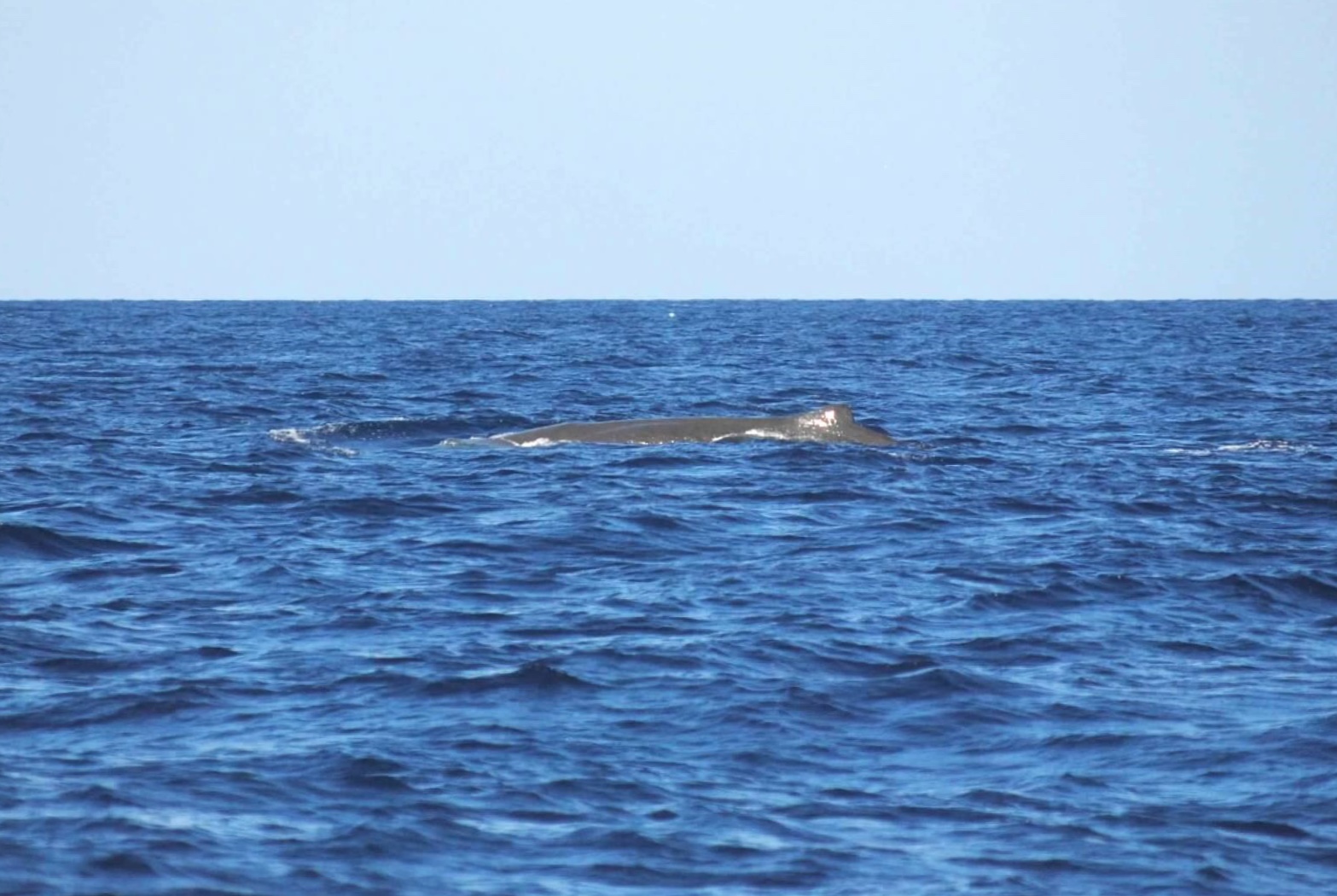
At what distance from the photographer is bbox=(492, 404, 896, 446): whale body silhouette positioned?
25.6 meters

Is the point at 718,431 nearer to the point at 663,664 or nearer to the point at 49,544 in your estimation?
the point at 49,544

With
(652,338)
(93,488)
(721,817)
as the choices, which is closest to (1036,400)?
(93,488)

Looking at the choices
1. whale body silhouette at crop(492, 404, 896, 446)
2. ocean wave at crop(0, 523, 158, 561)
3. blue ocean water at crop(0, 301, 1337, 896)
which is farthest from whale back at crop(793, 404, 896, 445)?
ocean wave at crop(0, 523, 158, 561)

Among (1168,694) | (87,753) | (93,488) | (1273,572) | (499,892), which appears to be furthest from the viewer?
(93,488)

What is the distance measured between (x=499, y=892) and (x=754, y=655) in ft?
14.7

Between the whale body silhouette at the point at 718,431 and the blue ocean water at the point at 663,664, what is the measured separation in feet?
2.31

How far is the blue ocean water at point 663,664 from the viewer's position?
9.09m

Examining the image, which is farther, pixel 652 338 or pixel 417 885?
pixel 652 338

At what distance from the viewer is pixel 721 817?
9.51 meters

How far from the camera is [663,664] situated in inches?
492

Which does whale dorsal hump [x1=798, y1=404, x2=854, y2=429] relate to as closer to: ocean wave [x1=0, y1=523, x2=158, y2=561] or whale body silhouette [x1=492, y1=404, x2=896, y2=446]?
whale body silhouette [x1=492, y1=404, x2=896, y2=446]

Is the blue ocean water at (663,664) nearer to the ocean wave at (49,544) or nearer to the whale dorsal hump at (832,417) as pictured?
the ocean wave at (49,544)

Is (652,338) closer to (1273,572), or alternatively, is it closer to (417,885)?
(1273,572)

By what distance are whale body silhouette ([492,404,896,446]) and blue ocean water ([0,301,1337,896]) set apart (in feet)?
2.31
